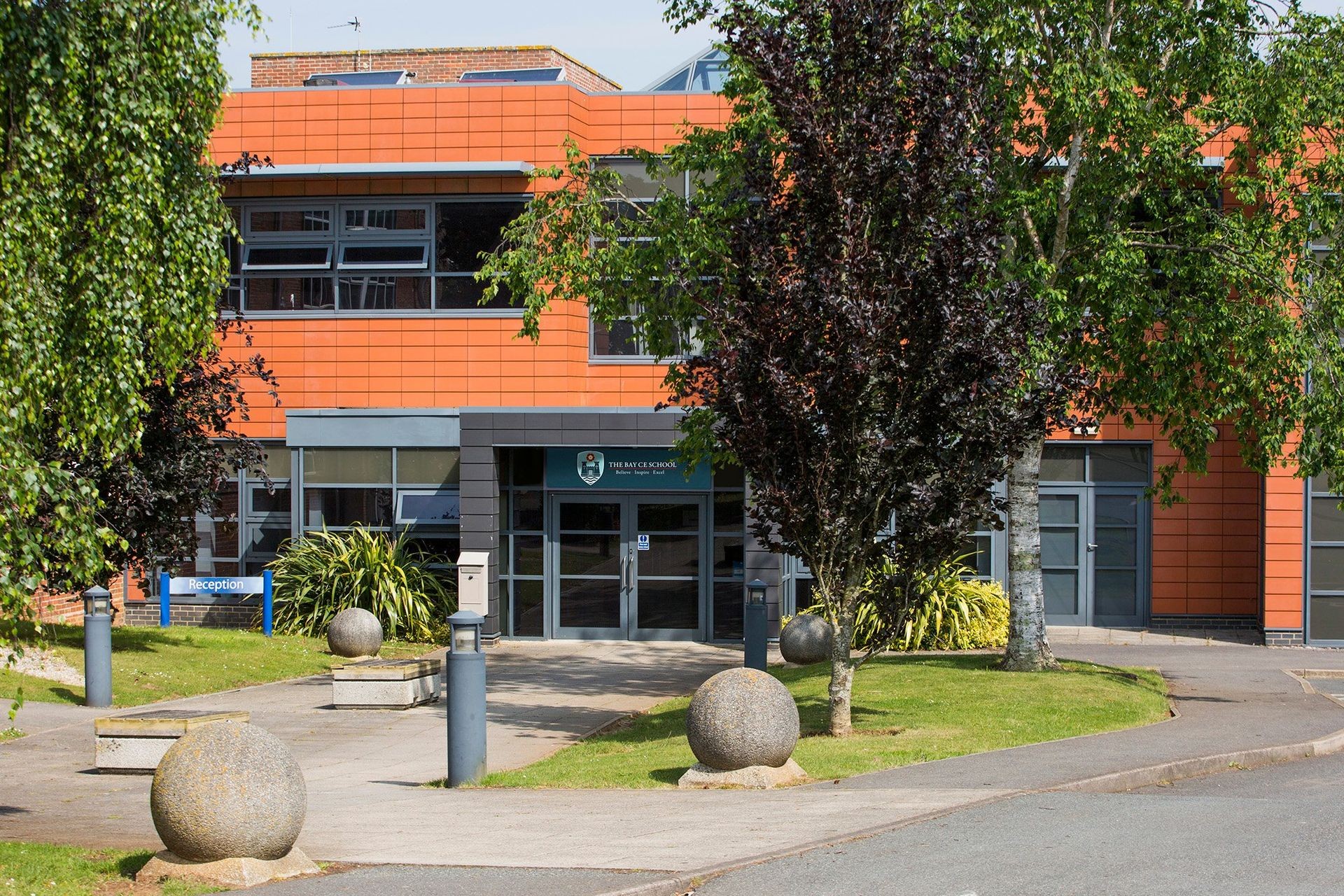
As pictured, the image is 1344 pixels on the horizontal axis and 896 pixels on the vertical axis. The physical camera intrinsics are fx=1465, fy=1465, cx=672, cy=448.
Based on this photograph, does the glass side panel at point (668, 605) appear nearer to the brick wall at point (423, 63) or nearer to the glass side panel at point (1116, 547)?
the glass side panel at point (1116, 547)

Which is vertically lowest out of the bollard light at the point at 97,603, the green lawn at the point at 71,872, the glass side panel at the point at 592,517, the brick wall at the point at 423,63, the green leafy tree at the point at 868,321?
the green lawn at the point at 71,872

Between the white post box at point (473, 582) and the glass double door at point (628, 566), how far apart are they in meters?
2.06

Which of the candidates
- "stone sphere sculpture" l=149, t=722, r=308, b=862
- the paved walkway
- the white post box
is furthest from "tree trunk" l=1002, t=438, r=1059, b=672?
"stone sphere sculpture" l=149, t=722, r=308, b=862

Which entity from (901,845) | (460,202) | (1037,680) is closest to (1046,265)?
(1037,680)

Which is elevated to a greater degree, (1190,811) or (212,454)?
(212,454)

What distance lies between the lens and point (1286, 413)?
1520 cm

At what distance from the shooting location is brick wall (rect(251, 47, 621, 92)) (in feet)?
96.1

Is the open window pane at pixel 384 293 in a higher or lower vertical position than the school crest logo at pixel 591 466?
higher

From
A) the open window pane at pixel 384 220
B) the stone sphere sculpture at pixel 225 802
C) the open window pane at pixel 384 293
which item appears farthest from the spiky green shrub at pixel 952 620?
the stone sphere sculpture at pixel 225 802

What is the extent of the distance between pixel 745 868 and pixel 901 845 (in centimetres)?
106

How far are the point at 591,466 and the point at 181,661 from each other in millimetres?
7290

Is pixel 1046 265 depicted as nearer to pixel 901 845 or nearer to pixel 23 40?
pixel 901 845

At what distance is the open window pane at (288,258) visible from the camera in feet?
80.3

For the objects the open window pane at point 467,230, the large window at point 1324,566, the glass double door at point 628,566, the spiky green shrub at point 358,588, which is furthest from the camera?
the open window pane at point 467,230
